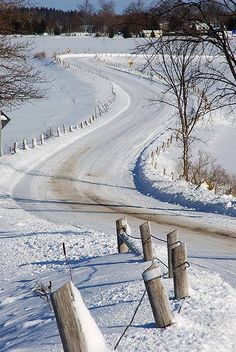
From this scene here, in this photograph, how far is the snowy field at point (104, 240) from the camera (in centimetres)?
611

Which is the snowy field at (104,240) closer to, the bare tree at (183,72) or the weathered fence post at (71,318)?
the weathered fence post at (71,318)

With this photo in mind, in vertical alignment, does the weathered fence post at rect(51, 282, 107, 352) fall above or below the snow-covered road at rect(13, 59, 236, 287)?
above

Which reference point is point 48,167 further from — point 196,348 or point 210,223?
point 196,348

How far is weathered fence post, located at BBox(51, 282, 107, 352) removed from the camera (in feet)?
14.1

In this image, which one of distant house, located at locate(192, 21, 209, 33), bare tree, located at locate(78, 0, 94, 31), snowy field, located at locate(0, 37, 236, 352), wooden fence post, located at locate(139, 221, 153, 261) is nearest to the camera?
snowy field, located at locate(0, 37, 236, 352)

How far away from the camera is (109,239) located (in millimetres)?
12516

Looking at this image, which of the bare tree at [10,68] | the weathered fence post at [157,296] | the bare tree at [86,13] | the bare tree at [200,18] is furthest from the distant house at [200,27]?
the bare tree at [86,13]

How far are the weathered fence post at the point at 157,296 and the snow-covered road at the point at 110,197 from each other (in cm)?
379

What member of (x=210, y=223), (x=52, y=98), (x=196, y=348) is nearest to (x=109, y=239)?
(x=210, y=223)

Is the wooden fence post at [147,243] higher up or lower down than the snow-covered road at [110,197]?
higher up

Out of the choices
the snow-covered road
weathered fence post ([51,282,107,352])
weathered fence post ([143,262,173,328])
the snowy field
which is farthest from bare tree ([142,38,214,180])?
weathered fence post ([51,282,107,352])

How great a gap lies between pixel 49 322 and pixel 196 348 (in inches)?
77.1

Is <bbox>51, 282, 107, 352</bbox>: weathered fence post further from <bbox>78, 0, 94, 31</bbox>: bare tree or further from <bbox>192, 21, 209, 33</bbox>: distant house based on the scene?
<bbox>78, 0, 94, 31</bbox>: bare tree

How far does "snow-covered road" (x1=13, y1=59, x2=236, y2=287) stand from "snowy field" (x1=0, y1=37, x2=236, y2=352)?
0.12 feet
